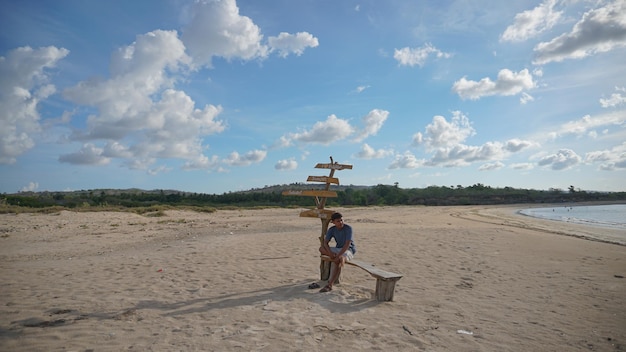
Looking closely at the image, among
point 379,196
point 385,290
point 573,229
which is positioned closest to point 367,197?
point 379,196

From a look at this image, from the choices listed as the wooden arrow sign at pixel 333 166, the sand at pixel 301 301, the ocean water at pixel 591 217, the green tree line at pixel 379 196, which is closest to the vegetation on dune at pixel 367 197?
the green tree line at pixel 379 196

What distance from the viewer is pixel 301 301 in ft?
19.9

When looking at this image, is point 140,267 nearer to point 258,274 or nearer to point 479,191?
point 258,274

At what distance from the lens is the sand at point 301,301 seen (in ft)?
14.8

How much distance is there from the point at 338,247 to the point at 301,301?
1.63m

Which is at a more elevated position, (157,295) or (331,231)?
(331,231)

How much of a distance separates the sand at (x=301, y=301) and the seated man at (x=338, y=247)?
402 millimetres

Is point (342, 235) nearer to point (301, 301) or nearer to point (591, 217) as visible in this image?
point (301, 301)

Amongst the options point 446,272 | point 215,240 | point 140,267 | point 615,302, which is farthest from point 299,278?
point 215,240

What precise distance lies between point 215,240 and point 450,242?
353 inches

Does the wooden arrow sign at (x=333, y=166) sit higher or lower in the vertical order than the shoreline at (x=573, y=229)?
higher

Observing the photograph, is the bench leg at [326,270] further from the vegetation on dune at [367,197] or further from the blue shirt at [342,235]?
the vegetation on dune at [367,197]

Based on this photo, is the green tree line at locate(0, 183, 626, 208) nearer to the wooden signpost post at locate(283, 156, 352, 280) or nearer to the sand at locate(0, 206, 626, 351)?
the sand at locate(0, 206, 626, 351)

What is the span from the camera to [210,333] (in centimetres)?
468
